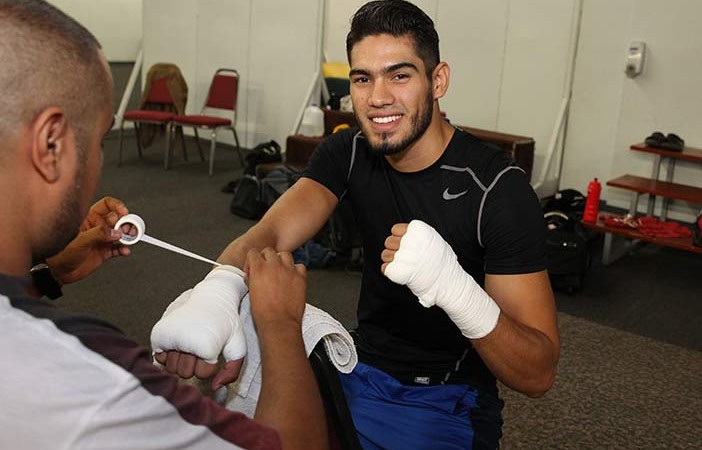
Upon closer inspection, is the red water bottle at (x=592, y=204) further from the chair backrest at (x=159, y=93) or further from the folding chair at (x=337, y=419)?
the chair backrest at (x=159, y=93)

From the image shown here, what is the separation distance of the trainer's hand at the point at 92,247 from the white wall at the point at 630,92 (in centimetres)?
439

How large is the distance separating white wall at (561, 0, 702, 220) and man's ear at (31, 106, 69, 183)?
480 centimetres

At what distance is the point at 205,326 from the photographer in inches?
43.6

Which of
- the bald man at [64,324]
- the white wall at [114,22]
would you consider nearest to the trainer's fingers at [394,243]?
the bald man at [64,324]

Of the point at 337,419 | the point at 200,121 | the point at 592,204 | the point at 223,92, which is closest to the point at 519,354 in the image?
the point at 337,419

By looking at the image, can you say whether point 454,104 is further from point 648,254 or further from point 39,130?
point 39,130

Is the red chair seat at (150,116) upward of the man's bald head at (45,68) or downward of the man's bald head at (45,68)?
downward

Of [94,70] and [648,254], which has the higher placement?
[94,70]

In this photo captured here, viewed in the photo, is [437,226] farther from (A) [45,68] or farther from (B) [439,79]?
(A) [45,68]

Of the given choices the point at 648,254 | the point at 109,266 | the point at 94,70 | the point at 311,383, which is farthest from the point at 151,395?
the point at 648,254

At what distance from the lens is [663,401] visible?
287 cm

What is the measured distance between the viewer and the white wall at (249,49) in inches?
272

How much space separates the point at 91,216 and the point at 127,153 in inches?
243

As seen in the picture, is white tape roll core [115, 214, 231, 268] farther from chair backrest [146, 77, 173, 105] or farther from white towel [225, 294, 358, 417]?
chair backrest [146, 77, 173, 105]
